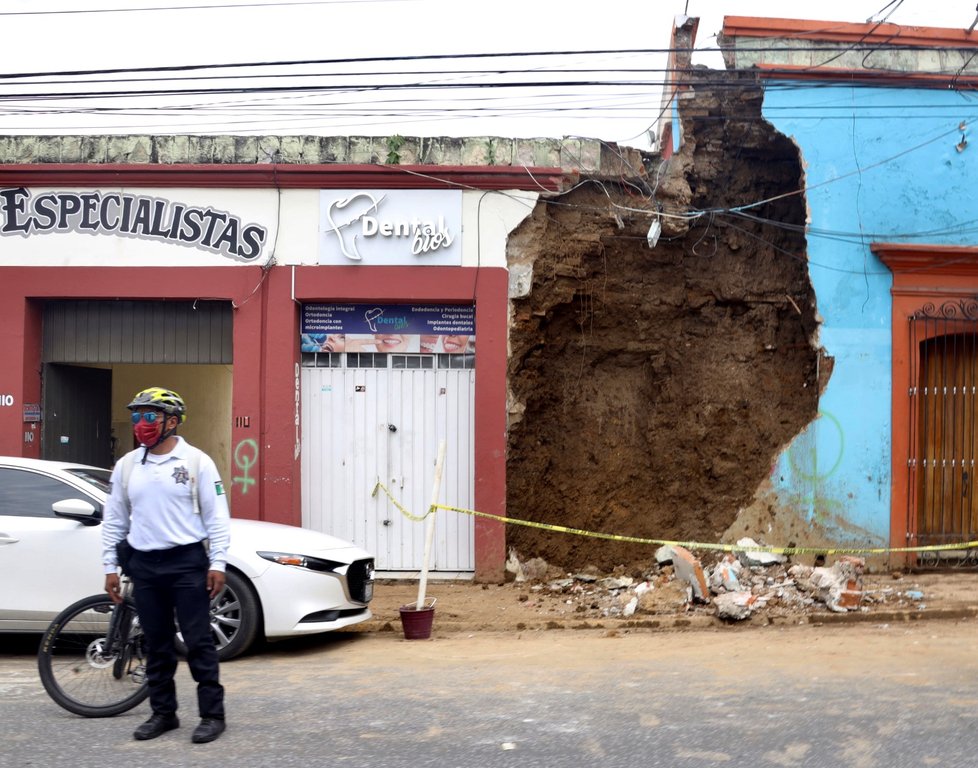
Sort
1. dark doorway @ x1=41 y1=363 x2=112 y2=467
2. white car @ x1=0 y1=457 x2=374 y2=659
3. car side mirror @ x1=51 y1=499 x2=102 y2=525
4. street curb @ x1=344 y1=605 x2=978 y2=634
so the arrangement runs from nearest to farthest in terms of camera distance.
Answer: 1. car side mirror @ x1=51 y1=499 x2=102 y2=525
2. white car @ x1=0 y1=457 x2=374 y2=659
3. street curb @ x1=344 y1=605 x2=978 y2=634
4. dark doorway @ x1=41 y1=363 x2=112 y2=467

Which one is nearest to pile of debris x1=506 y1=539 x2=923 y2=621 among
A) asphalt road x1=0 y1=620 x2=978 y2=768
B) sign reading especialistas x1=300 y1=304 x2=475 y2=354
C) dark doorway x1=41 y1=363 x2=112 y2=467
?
asphalt road x1=0 y1=620 x2=978 y2=768

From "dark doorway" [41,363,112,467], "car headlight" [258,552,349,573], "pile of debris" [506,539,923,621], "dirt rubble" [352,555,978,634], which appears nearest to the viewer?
"car headlight" [258,552,349,573]

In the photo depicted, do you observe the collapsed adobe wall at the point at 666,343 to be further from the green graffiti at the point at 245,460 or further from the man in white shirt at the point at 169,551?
the man in white shirt at the point at 169,551

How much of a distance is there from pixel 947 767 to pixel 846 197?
24.6ft

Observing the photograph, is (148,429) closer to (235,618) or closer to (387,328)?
(235,618)

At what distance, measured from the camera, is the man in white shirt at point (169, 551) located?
5.17m

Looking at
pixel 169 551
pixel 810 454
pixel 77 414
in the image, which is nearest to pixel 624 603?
pixel 810 454

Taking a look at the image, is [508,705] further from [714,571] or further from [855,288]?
[855,288]

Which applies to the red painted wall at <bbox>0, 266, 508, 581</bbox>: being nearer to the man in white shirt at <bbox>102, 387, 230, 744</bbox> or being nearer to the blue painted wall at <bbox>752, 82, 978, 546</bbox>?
the blue painted wall at <bbox>752, 82, 978, 546</bbox>

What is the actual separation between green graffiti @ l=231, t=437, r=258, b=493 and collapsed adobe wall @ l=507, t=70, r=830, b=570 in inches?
109

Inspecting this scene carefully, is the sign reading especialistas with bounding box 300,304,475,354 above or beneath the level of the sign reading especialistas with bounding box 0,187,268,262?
beneath

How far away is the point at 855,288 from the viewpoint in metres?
11.0

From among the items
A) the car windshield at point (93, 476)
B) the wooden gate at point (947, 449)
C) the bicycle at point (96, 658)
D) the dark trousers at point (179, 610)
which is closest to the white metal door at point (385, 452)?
the car windshield at point (93, 476)

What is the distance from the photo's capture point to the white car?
7.35m
